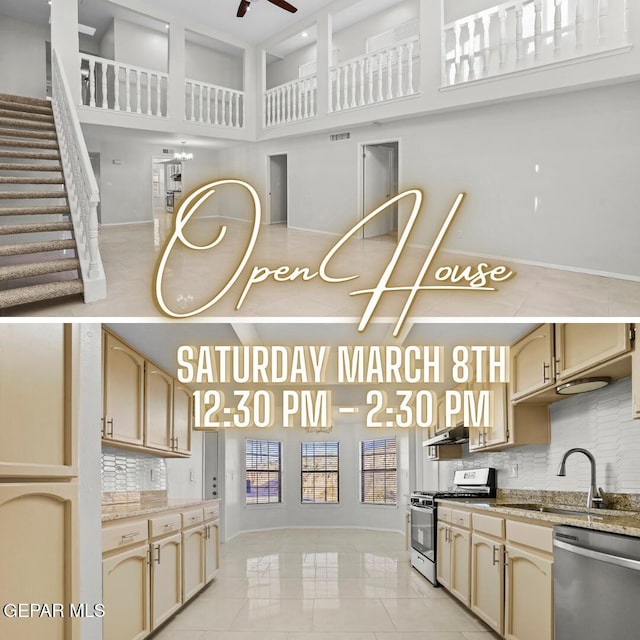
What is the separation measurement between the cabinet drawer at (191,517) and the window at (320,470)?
6.52m

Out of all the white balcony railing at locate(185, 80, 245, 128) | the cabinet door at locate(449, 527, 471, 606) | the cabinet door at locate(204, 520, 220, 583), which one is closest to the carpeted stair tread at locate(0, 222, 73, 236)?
the cabinet door at locate(204, 520, 220, 583)

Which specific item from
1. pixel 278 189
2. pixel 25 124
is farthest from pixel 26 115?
pixel 278 189

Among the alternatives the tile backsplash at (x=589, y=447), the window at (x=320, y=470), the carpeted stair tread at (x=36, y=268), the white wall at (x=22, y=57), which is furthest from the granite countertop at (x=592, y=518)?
the white wall at (x=22, y=57)

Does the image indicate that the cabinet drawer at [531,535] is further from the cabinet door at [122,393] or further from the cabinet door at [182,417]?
the cabinet door at [182,417]

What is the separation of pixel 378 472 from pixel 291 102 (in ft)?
20.6

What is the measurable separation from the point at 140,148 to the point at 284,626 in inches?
281

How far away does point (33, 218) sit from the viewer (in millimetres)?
5508

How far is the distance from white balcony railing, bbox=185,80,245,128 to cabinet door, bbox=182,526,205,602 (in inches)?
212

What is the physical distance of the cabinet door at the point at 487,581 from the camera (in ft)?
11.9

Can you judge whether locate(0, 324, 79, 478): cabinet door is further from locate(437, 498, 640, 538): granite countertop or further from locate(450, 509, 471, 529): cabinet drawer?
locate(450, 509, 471, 529): cabinet drawer

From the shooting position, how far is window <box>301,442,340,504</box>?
11508 mm

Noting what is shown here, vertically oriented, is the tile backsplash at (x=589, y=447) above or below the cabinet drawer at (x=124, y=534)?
above

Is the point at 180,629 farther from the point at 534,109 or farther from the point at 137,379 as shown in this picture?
the point at 534,109

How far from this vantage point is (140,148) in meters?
9.13
